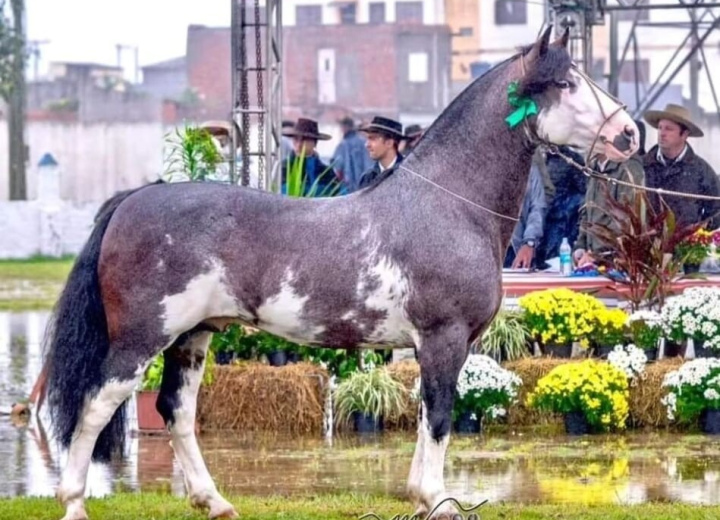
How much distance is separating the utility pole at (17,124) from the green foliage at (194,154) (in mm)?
32439

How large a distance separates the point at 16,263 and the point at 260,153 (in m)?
23.2

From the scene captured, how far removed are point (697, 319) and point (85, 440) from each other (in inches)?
202

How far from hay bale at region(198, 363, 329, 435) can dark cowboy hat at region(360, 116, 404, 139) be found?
221cm

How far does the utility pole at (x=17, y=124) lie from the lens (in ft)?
141

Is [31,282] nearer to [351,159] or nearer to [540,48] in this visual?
[351,159]

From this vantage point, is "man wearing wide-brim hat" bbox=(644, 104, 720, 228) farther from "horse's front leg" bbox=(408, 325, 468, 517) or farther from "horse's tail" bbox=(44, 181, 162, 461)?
"horse's tail" bbox=(44, 181, 162, 461)

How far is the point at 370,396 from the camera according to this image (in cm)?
1116

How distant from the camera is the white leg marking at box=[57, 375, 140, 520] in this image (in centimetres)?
741

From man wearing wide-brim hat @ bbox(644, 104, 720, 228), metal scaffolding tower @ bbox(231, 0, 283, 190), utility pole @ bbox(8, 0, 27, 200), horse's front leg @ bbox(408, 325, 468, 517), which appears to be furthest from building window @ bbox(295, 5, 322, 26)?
horse's front leg @ bbox(408, 325, 468, 517)

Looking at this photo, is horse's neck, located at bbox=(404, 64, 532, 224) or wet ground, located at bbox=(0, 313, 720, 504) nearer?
horse's neck, located at bbox=(404, 64, 532, 224)

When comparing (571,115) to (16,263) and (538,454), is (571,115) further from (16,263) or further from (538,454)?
(16,263)

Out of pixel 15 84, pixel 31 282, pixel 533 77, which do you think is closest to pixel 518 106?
pixel 533 77

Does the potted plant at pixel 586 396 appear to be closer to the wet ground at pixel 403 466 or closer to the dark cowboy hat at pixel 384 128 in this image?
the wet ground at pixel 403 466

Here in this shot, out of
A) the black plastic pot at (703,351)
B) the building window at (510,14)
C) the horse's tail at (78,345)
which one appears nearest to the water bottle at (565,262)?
the black plastic pot at (703,351)
